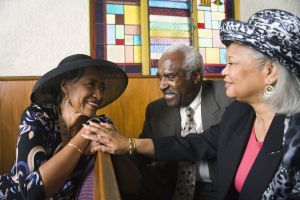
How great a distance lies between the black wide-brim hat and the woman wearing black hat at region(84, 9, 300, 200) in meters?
0.30

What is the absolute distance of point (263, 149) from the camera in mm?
1286

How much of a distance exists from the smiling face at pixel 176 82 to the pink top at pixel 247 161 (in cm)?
72

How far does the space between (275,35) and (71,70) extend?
92 cm

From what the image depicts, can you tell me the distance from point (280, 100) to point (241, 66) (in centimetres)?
23

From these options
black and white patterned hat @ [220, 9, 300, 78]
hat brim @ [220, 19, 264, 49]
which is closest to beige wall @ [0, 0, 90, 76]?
hat brim @ [220, 19, 264, 49]

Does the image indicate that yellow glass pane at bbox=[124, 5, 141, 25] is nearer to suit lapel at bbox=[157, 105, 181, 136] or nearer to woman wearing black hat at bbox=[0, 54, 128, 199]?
suit lapel at bbox=[157, 105, 181, 136]

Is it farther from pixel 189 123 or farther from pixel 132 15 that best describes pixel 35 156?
pixel 132 15

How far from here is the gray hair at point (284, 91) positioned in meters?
1.24

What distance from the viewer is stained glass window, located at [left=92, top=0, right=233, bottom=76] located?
295 centimetres

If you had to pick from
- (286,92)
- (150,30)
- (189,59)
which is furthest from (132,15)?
(286,92)

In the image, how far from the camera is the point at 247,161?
141cm

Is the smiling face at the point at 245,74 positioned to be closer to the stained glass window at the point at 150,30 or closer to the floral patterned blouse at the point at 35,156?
the floral patterned blouse at the point at 35,156

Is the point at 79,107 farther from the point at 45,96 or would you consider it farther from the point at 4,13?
the point at 4,13

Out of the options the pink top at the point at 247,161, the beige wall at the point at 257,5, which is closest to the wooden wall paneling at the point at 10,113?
the pink top at the point at 247,161
